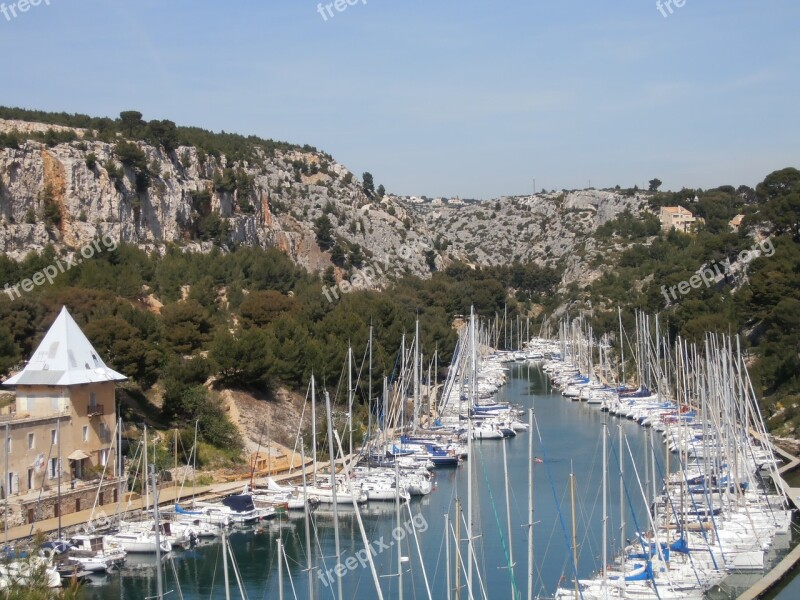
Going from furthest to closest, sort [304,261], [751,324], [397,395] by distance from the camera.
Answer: [304,261] → [751,324] → [397,395]

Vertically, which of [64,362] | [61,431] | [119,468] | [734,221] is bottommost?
[119,468]

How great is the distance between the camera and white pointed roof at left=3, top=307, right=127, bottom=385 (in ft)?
107

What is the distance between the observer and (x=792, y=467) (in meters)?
38.0

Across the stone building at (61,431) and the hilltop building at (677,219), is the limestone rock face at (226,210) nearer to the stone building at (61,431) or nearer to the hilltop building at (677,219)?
the hilltop building at (677,219)

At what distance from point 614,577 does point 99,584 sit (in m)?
12.8

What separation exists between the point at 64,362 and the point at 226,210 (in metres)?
45.2

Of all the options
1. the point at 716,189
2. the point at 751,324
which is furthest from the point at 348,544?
the point at 716,189

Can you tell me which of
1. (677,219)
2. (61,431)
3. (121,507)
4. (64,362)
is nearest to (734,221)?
(677,219)

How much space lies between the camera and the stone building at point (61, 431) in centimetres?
2989

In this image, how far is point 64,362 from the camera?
108 ft

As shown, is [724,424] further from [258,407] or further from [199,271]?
[199,271]

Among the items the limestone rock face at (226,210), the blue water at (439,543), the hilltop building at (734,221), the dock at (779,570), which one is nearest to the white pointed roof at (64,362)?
the blue water at (439,543)

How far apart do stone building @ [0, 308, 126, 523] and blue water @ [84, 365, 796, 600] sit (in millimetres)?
4109

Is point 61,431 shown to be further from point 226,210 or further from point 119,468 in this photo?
point 226,210
